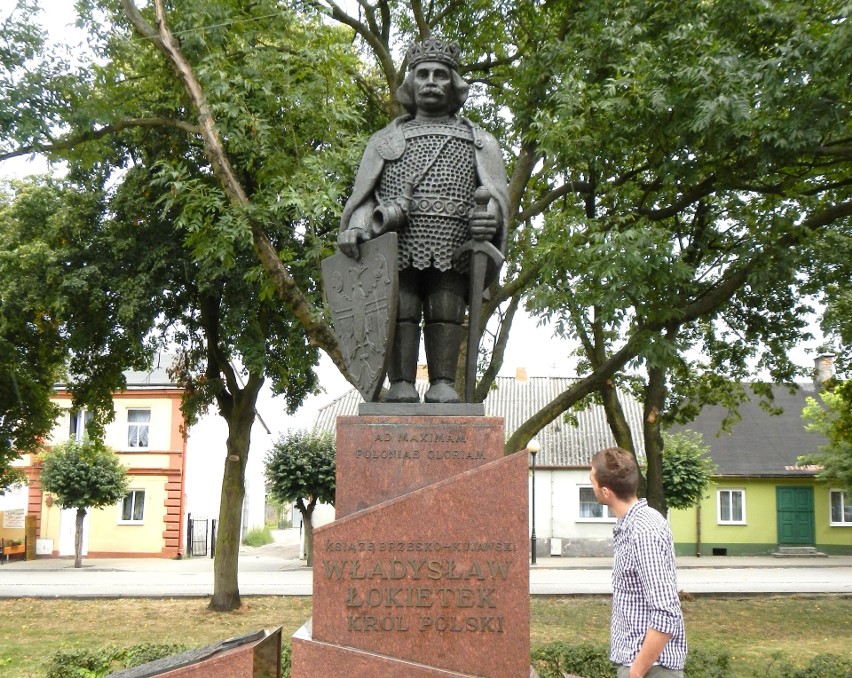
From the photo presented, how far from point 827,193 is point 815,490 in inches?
896

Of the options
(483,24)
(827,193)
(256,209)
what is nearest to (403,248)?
(256,209)

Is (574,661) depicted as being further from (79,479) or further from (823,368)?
(79,479)

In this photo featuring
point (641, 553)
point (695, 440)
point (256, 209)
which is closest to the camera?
point (641, 553)

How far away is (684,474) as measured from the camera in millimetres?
29203

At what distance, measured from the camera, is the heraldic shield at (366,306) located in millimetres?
5090

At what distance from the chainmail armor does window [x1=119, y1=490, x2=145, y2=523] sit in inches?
1180

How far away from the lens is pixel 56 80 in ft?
39.7

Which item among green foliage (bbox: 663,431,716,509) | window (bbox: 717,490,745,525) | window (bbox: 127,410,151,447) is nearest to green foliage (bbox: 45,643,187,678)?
green foliage (bbox: 663,431,716,509)

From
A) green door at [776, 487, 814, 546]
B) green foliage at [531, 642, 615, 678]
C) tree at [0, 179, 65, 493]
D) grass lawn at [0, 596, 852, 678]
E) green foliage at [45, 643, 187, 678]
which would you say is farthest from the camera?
green door at [776, 487, 814, 546]

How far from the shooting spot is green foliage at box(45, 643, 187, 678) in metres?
7.37

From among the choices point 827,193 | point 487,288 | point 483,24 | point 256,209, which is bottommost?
point 487,288

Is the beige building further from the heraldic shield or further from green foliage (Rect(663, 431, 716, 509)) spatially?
the heraldic shield

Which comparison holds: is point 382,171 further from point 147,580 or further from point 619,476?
point 147,580

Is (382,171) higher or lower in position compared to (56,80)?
lower
